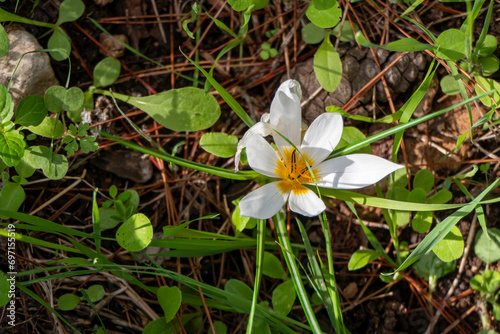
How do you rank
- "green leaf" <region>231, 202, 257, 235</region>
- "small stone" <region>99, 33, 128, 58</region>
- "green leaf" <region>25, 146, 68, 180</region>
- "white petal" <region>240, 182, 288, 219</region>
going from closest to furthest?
"white petal" <region>240, 182, 288, 219</region> → "green leaf" <region>231, 202, 257, 235</region> → "green leaf" <region>25, 146, 68, 180</region> → "small stone" <region>99, 33, 128, 58</region>

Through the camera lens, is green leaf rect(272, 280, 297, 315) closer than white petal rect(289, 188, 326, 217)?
No

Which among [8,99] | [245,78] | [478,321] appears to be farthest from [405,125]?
[8,99]

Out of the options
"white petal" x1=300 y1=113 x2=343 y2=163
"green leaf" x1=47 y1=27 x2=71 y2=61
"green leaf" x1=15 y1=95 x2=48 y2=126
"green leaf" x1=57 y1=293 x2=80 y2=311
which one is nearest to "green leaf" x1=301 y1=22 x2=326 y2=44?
"white petal" x1=300 y1=113 x2=343 y2=163

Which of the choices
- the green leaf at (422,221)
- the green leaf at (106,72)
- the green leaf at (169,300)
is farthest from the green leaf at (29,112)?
the green leaf at (422,221)

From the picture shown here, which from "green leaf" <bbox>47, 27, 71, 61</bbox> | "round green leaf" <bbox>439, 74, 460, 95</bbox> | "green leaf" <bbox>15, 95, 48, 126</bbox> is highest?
"green leaf" <bbox>47, 27, 71, 61</bbox>

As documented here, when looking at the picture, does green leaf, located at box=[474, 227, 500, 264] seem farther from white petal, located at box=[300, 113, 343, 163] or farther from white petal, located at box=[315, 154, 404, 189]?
white petal, located at box=[300, 113, 343, 163]

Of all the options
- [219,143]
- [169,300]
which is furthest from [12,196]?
[219,143]
